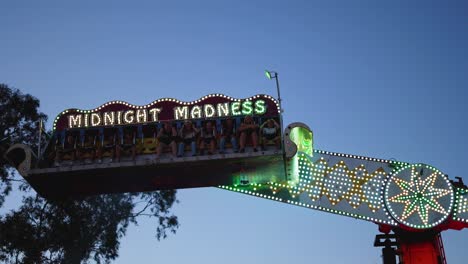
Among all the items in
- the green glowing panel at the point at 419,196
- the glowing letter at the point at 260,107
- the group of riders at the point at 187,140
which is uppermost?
the glowing letter at the point at 260,107

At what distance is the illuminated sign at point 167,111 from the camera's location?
20922 millimetres

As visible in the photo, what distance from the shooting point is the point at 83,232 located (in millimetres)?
31641

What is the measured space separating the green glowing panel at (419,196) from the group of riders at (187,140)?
4.85 metres

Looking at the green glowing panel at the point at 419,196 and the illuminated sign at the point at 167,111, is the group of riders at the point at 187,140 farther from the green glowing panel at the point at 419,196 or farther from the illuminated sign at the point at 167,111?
the green glowing panel at the point at 419,196

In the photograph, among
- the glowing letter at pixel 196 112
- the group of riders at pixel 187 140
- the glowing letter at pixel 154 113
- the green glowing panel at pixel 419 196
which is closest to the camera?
the group of riders at pixel 187 140

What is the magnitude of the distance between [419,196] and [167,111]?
932cm

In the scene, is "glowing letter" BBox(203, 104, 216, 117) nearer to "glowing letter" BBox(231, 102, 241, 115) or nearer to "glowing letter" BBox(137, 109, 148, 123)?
"glowing letter" BBox(231, 102, 241, 115)

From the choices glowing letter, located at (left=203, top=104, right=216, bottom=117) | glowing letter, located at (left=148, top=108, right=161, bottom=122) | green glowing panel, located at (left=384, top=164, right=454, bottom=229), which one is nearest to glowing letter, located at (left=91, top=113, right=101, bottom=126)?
glowing letter, located at (left=148, top=108, right=161, bottom=122)

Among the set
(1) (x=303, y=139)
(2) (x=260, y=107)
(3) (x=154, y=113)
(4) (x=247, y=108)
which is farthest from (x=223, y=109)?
(1) (x=303, y=139)

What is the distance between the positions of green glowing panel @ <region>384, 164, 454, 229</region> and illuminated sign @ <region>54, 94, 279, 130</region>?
5107 mm

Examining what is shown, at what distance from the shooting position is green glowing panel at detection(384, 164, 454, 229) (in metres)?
20.8

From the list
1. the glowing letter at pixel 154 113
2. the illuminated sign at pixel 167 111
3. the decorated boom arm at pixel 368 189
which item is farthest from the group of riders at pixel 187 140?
the decorated boom arm at pixel 368 189

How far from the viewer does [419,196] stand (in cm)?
2122

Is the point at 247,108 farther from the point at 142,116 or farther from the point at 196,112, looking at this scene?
the point at 142,116
